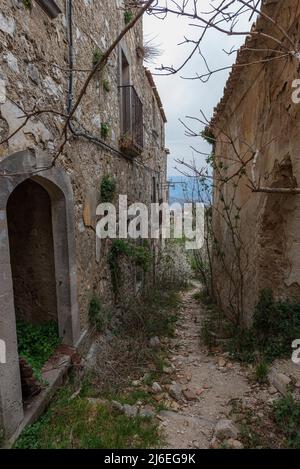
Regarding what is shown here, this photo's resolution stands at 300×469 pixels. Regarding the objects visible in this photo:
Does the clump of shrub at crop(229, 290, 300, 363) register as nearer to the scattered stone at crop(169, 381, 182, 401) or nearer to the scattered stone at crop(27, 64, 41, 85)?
the scattered stone at crop(169, 381, 182, 401)

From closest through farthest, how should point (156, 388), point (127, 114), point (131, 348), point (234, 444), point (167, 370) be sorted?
1. point (234, 444)
2. point (156, 388)
3. point (167, 370)
4. point (131, 348)
5. point (127, 114)

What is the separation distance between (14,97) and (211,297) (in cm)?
613

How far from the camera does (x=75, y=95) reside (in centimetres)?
329

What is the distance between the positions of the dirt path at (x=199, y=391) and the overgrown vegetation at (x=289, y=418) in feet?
1.60

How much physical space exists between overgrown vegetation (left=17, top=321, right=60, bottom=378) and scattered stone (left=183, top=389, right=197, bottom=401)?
1.55 m

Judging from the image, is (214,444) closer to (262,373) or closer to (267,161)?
(262,373)

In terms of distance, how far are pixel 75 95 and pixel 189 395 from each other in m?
3.60

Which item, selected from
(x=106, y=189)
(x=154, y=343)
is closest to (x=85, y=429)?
(x=154, y=343)

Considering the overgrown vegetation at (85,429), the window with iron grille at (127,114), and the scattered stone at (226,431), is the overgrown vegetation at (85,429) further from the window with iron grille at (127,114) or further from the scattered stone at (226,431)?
the window with iron grille at (127,114)

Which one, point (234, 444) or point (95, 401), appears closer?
point (234, 444)

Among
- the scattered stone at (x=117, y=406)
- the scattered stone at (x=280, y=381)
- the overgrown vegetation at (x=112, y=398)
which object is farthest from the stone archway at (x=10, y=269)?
the scattered stone at (x=280, y=381)

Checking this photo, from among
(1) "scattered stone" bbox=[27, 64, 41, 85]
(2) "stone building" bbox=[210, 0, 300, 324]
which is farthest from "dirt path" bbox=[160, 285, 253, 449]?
(1) "scattered stone" bbox=[27, 64, 41, 85]

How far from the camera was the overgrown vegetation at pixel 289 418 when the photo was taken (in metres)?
2.26
